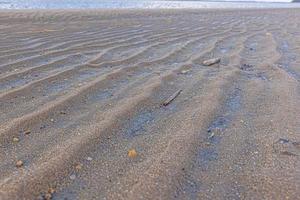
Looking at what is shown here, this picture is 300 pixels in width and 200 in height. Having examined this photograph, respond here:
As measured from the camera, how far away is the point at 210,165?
196 centimetres

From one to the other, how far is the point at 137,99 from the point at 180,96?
1.22ft

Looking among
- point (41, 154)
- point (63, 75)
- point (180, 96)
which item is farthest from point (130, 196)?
point (63, 75)

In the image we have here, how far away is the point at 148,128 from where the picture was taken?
96.7 inches

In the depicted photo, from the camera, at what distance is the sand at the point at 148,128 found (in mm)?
1774

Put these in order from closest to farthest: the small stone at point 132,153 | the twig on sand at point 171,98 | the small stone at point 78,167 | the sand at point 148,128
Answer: the sand at point 148,128, the small stone at point 78,167, the small stone at point 132,153, the twig on sand at point 171,98

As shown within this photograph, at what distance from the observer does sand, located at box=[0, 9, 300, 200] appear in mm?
1774

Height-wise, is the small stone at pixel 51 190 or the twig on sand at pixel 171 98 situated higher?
the small stone at pixel 51 190

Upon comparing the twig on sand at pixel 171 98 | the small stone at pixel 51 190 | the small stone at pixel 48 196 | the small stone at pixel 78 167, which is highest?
the small stone at pixel 48 196

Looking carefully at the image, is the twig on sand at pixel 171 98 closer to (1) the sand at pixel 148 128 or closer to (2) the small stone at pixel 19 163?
(1) the sand at pixel 148 128

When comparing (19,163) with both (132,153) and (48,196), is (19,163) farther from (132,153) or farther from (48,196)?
(132,153)

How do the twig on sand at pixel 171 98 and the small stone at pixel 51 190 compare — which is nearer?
the small stone at pixel 51 190

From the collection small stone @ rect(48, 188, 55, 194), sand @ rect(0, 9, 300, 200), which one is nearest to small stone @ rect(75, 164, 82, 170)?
sand @ rect(0, 9, 300, 200)

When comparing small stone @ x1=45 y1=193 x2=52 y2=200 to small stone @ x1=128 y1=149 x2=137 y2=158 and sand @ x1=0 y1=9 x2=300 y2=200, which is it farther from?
small stone @ x1=128 y1=149 x2=137 y2=158

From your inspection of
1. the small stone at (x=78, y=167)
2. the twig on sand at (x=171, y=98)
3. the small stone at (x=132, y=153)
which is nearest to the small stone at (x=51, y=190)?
the small stone at (x=78, y=167)
